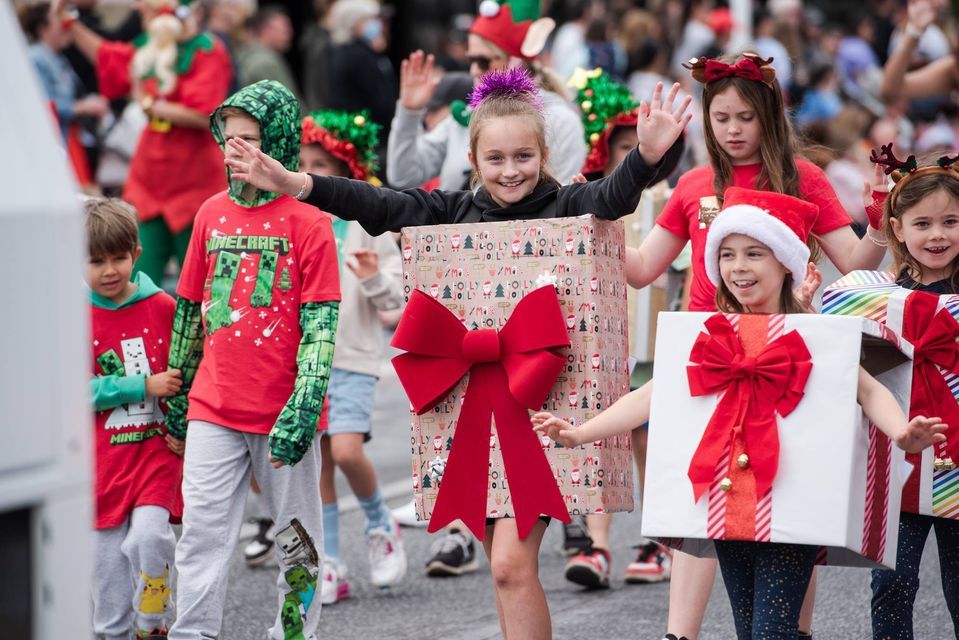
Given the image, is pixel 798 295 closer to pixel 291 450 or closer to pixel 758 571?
pixel 758 571

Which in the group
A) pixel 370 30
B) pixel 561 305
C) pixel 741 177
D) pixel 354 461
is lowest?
pixel 354 461

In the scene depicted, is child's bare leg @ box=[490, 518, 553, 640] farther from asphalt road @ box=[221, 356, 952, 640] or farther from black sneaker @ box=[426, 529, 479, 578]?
black sneaker @ box=[426, 529, 479, 578]

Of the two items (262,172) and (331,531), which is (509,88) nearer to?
(262,172)

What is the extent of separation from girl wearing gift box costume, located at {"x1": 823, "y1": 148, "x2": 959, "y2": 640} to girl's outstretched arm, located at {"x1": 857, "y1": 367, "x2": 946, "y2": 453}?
58 centimetres

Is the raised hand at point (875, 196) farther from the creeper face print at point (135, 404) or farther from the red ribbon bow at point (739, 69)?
the creeper face print at point (135, 404)

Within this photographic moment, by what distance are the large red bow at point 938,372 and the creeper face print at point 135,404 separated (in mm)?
2646

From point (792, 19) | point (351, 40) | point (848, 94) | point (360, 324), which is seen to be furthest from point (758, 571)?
point (848, 94)

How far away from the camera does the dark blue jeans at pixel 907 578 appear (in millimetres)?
4742

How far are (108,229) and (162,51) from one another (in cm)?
419

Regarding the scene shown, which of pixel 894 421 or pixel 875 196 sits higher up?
pixel 875 196

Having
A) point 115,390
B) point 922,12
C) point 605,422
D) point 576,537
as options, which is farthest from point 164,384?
point 922,12

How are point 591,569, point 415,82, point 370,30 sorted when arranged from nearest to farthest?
point 591,569 → point 415,82 → point 370,30

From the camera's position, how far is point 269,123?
206 inches

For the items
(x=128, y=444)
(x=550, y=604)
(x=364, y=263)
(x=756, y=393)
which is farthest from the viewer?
(x=364, y=263)
